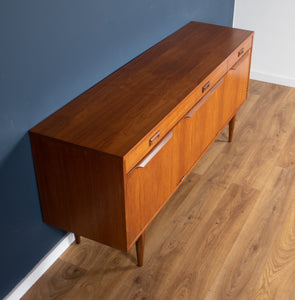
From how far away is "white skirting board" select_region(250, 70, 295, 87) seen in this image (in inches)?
164

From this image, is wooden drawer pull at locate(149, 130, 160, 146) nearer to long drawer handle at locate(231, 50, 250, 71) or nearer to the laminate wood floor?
the laminate wood floor

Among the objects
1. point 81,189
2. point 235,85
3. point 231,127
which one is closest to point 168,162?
point 81,189

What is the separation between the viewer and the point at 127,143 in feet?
6.27

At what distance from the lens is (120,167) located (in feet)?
6.06

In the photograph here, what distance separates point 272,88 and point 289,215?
174 centimetres

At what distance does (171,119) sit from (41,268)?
3.32 ft

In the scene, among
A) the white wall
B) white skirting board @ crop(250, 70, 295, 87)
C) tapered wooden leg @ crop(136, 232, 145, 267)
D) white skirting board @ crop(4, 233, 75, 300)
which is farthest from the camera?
white skirting board @ crop(250, 70, 295, 87)

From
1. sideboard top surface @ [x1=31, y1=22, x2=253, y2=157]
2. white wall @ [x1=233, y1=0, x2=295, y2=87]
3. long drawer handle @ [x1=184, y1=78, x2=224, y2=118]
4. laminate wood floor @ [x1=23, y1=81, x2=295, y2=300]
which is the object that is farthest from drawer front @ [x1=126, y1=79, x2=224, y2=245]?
white wall @ [x1=233, y1=0, x2=295, y2=87]

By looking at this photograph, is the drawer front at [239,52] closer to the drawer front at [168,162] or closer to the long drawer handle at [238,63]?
the long drawer handle at [238,63]

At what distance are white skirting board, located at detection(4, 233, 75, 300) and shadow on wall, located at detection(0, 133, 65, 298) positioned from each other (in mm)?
27

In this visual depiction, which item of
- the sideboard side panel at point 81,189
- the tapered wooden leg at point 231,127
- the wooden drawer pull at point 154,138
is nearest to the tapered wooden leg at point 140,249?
the sideboard side panel at point 81,189

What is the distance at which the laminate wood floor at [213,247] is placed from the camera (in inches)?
89.3

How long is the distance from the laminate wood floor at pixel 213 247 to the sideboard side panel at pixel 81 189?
0.98ft

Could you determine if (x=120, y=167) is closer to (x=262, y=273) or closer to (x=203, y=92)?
(x=203, y=92)
